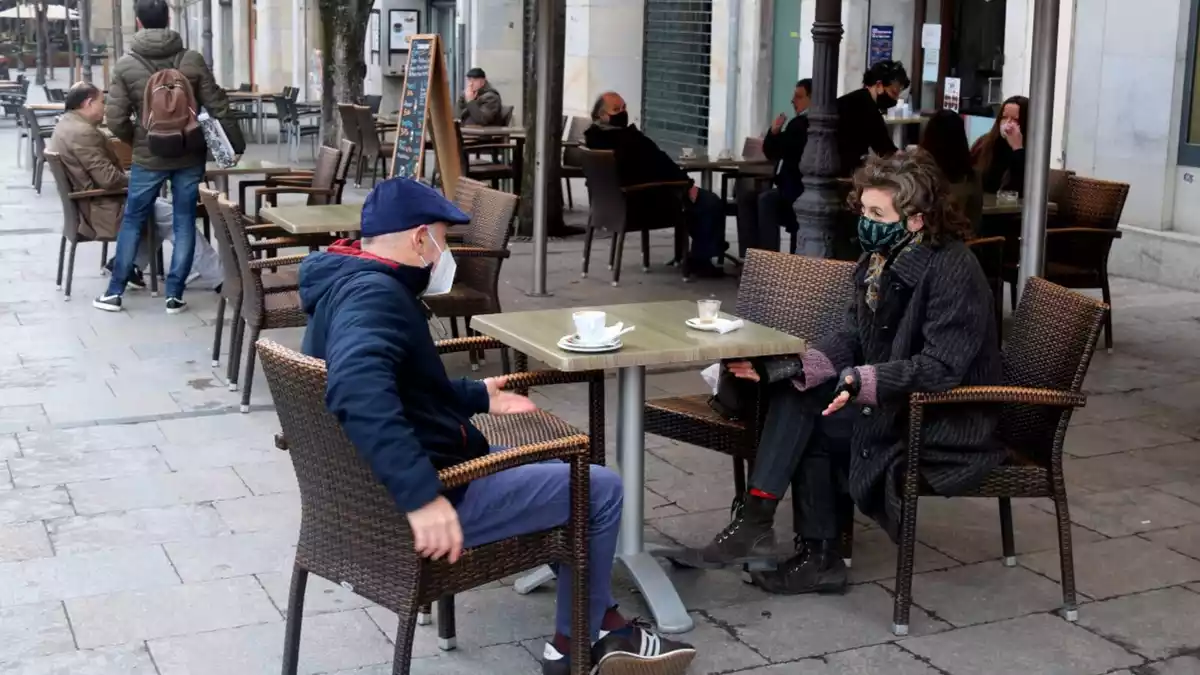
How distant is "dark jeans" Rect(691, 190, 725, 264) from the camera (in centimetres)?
1031

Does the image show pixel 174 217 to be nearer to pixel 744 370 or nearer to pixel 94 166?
pixel 94 166

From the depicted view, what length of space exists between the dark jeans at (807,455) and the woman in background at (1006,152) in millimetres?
4831

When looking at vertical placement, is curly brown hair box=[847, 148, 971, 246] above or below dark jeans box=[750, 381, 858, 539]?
above

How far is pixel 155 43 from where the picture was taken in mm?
9305

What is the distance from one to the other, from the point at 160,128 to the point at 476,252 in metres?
2.71

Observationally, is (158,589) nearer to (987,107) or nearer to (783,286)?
(783,286)

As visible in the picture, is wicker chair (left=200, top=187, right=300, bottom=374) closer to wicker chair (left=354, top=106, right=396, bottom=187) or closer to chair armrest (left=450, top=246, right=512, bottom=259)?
chair armrest (left=450, top=246, right=512, bottom=259)

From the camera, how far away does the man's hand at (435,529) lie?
3.30 meters

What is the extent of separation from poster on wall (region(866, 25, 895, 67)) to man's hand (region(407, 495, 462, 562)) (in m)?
11.2

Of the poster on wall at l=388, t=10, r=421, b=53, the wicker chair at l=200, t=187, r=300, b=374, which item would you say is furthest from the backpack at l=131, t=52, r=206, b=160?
the poster on wall at l=388, t=10, r=421, b=53

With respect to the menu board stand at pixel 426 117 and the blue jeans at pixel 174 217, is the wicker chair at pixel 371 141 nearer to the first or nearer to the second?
the blue jeans at pixel 174 217

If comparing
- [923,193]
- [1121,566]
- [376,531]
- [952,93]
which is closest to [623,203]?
[952,93]

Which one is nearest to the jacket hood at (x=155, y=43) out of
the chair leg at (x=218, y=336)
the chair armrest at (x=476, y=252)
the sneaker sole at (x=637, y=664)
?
the chair leg at (x=218, y=336)

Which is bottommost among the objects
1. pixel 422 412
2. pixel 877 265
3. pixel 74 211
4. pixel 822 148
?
pixel 74 211
